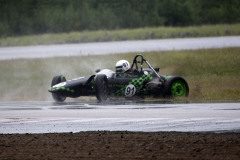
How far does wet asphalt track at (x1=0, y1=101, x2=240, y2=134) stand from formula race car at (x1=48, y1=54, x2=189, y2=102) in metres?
1.98

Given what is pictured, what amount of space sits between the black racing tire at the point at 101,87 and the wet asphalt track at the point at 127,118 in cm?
151

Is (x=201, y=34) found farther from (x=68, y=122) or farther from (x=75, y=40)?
(x=68, y=122)

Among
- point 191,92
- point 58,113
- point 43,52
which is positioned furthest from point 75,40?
point 58,113

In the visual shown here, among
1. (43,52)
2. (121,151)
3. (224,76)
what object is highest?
(43,52)

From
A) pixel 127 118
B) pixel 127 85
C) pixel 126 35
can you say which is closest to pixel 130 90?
pixel 127 85

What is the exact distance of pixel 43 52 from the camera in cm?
3494

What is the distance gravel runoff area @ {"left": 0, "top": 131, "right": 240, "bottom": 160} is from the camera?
26.4ft

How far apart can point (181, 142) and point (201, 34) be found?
3001cm

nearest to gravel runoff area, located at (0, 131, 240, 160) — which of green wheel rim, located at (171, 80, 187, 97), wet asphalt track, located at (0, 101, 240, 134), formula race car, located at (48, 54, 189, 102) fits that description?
wet asphalt track, located at (0, 101, 240, 134)

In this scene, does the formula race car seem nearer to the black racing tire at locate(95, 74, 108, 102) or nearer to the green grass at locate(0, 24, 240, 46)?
the black racing tire at locate(95, 74, 108, 102)

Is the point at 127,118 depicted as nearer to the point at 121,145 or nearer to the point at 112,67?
the point at 121,145

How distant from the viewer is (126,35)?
1662 inches

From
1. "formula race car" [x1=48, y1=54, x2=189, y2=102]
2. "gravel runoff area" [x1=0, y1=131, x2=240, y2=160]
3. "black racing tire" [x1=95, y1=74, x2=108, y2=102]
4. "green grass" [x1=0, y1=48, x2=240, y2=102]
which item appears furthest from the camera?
"green grass" [x1=0, y1=48, x2=240, y2=102]

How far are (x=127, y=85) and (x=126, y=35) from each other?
79.7ft
